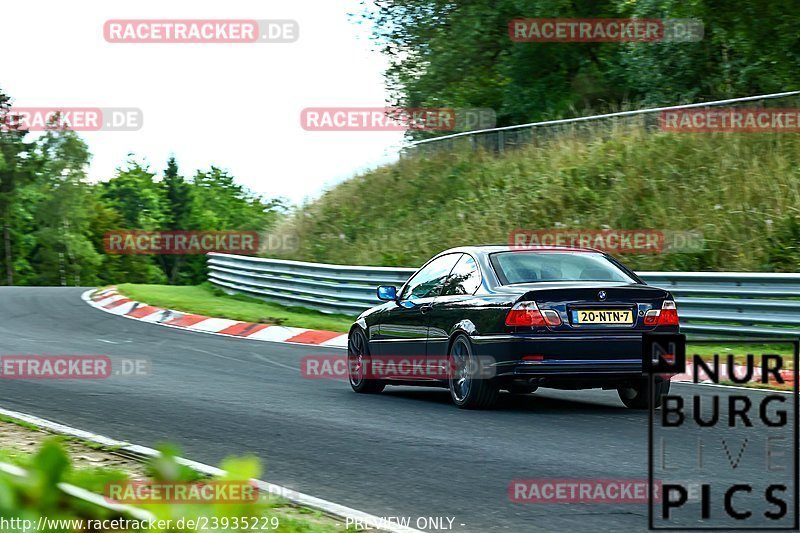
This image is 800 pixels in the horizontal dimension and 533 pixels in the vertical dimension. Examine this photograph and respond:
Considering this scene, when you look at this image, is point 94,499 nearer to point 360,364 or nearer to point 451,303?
point 451,303

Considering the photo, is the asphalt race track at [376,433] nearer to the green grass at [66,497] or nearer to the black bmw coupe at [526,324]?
the black bmw coupe at [526,324]

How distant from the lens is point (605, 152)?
2678 centimetres

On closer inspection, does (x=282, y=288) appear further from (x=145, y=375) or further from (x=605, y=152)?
(x=145, y=375)

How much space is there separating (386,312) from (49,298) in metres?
20.6

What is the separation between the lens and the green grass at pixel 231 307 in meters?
21.0

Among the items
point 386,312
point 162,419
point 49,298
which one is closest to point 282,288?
point 49,298

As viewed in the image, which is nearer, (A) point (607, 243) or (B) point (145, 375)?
(B) point (145, 375)

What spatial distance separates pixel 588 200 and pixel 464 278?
1513 cm

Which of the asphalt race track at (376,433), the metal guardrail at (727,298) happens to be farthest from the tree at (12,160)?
the asphalt race track at (376,433)

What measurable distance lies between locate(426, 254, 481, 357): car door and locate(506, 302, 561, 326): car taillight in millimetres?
687

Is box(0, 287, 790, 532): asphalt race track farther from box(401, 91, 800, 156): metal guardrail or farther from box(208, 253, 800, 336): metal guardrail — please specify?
box(401, 91, 800, 156): metal guardrail

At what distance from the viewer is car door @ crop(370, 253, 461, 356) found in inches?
438

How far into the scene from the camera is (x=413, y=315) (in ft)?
37.0

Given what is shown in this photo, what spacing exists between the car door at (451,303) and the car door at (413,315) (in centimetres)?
12
